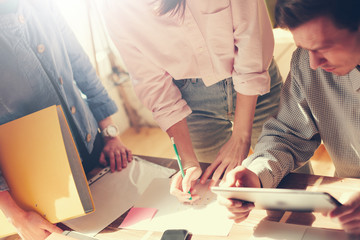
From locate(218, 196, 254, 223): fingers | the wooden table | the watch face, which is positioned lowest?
the wooden table

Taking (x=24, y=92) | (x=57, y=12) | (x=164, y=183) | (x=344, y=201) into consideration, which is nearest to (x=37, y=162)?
(x=24, y=92)

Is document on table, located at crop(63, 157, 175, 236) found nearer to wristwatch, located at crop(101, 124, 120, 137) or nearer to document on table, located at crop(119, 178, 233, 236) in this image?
document on table, located at crop(119, 178, 233, 236)

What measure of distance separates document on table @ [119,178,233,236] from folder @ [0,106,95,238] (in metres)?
0.18

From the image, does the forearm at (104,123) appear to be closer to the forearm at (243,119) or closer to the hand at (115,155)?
the hand at (115,155)

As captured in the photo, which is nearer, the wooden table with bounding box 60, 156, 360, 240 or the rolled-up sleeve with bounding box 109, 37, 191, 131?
the wooden table with bounding box 60, 156, 360, 240

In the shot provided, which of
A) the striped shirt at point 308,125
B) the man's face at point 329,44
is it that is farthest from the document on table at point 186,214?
the man's face at point 329,44

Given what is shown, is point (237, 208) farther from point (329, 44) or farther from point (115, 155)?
point (115, 155)

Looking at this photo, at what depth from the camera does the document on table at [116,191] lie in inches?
43.0

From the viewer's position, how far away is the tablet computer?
2.39ft

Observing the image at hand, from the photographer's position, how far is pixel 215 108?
1312mm

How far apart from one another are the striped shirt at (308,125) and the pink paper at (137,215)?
12.3 inches

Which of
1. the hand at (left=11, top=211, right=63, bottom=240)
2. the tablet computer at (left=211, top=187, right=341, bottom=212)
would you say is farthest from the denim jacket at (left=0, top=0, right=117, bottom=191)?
the tablet computer at (left=211, top=187, right=341, bottom=212)

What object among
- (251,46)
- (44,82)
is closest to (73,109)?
(44,82)

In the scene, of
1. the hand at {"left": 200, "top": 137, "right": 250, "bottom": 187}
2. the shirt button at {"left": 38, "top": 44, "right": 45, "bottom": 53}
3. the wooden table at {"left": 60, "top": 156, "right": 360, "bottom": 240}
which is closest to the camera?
the wooden table at {"left": 60, "top": 156, "right": 360, "bottom": 240}
